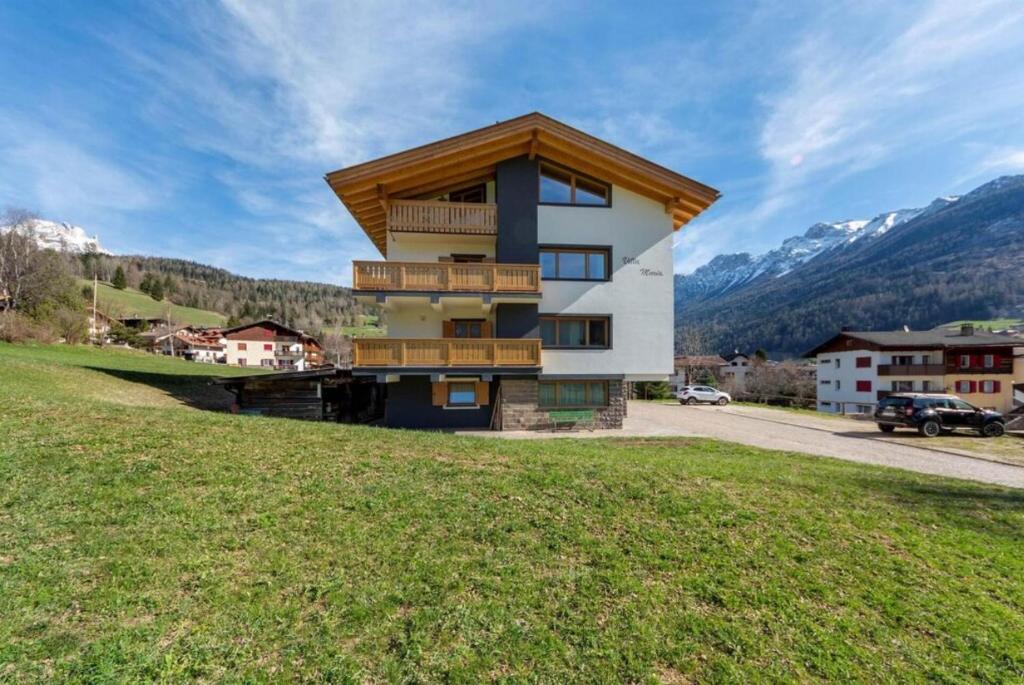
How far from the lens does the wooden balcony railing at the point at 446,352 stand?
1581 centimetres

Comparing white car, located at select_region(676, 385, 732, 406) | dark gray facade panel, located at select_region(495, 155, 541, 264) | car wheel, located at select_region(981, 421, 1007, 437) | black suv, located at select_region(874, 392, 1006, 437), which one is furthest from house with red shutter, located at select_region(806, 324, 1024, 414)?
dark gray facade panel, located at select_region(495, 155, 541, 264)

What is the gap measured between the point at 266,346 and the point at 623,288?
3173 inches

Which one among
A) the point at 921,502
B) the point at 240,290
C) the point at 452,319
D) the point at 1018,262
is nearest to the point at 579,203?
the point at 452,319

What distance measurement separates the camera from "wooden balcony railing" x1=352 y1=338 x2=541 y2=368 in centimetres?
1581

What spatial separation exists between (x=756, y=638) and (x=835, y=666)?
2.15 feet

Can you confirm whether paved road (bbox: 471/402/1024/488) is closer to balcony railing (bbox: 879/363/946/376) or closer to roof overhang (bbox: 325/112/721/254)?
roof overhang (bbox: 325/112/721/254)

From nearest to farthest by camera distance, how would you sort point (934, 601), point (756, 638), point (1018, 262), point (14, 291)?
point (756, 638), point (934, 601), point (14, 291), point (1018, 262)

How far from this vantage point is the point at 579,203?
1853 cm

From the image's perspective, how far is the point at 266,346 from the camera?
264 ft

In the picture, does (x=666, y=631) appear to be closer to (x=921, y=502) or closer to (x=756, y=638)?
(x=756, y=638)

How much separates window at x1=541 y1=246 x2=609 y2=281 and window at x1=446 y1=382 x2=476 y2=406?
5.67 meters

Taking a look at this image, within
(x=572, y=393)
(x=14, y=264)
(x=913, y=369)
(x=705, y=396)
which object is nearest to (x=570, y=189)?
(x=572, y=393)

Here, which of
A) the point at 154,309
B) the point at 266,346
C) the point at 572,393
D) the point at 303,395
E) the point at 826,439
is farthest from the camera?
the point at 154,309

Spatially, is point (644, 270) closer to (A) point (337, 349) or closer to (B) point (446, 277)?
(B) point (446, 277)
